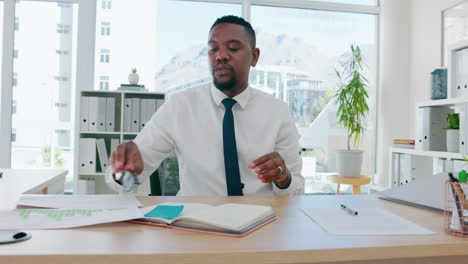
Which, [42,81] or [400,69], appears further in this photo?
[400,69]

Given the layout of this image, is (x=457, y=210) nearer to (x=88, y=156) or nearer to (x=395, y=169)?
(x=395, y=169)

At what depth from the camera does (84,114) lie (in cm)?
326

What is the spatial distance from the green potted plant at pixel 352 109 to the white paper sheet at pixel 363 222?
3091 mm

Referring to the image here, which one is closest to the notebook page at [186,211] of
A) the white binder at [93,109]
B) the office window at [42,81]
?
the white binder at [93,109]

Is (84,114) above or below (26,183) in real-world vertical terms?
above

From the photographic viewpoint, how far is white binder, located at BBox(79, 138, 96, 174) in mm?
3230

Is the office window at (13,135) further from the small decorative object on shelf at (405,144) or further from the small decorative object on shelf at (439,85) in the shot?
the small decorative object on shelf at (439,85)

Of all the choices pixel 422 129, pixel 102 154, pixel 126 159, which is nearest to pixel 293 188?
pixel 126 159

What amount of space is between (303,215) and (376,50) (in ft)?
13.6

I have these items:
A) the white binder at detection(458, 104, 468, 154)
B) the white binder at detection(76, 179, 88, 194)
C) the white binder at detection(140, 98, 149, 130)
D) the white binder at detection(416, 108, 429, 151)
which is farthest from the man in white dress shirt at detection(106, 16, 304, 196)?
the white binder at detection(76, 179, 88, 194)

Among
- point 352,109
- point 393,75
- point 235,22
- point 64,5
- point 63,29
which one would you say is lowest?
point 352,109

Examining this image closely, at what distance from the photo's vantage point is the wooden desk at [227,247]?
2.05 ft

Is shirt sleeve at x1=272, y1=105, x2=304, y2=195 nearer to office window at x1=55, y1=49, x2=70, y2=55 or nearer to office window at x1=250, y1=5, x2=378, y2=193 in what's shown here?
office window at x1=250, y1=5, x2=378, y2=193

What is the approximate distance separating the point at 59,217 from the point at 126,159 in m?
0.20
